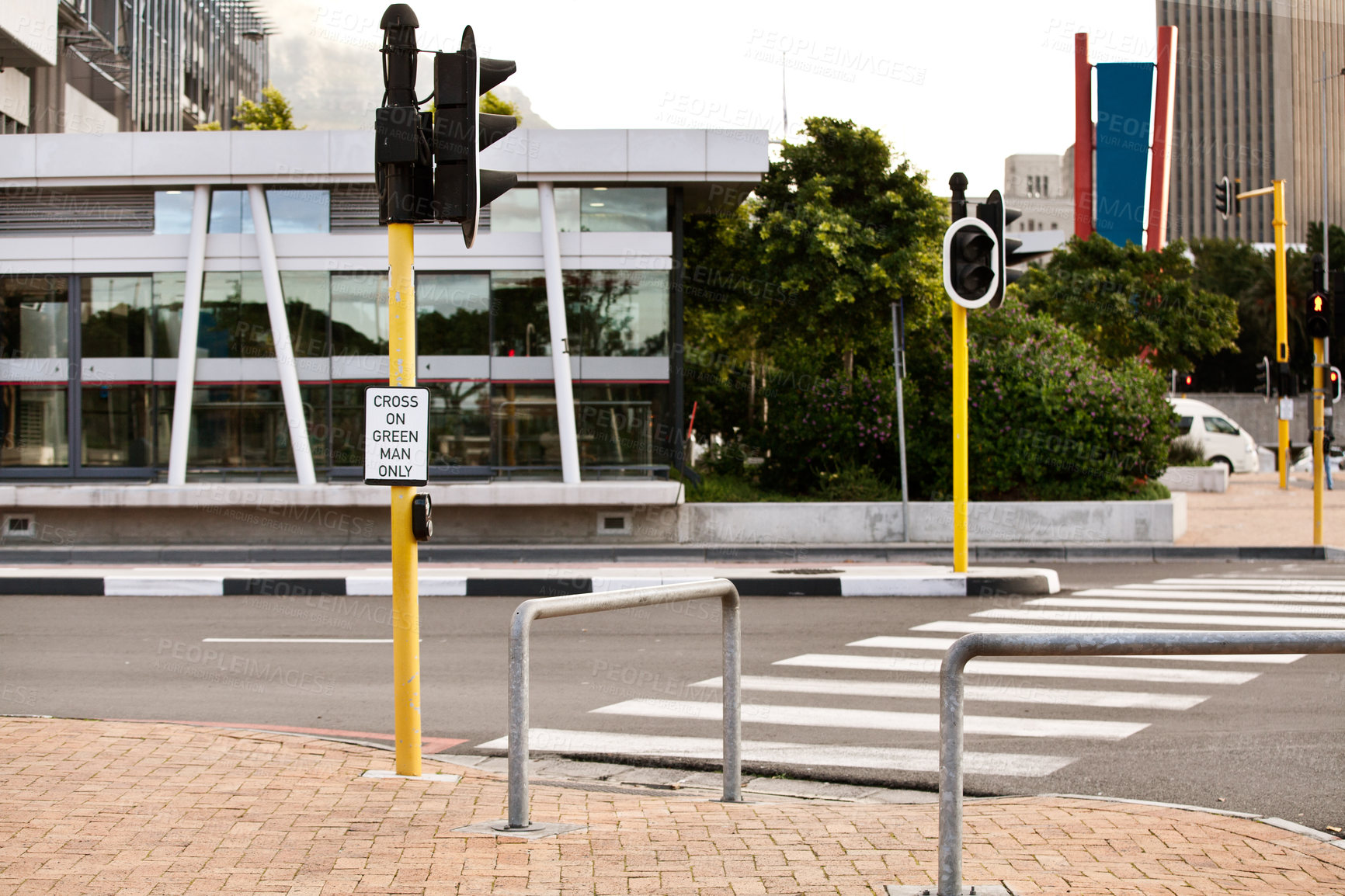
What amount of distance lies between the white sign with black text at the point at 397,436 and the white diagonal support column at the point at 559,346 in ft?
42.9

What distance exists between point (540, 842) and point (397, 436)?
2.01 metres

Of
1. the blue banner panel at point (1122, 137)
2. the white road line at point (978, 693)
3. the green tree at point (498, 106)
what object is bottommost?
the white road line at point (978, 693)

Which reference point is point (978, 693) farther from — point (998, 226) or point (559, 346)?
point (559, 346)

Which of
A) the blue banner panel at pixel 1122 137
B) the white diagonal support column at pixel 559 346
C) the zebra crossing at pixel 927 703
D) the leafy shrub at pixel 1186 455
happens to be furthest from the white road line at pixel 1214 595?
the blue banner panel at pixel 1122 137

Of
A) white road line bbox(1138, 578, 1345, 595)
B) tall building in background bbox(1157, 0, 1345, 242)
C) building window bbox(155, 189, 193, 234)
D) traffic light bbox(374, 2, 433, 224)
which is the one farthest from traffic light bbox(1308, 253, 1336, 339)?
tall building in background bbox(1157, 0, 1345, 242)

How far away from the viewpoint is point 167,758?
6.03 meters

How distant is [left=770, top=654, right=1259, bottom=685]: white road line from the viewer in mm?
9000

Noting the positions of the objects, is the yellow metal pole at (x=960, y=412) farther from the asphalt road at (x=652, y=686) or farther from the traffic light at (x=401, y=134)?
the traffic light at (x=401, y=134)

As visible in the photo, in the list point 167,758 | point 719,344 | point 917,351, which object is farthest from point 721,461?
point 167,758

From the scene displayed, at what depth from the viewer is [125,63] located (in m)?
47.1

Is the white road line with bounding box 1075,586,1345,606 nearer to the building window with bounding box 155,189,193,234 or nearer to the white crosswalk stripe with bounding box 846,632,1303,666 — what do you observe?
the white crosswalk stripe with bounding box 846,632,1303,666

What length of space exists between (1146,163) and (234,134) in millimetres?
55105

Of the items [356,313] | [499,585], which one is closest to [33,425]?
[356,313]

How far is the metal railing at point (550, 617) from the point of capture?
4.71m
